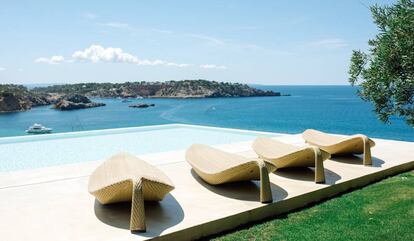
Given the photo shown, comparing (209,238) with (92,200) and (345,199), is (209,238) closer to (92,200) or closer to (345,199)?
(92,200)

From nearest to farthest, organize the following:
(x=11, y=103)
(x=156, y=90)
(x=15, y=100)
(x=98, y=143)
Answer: (x=98, y=143), (x=11, y=103), (x=15, y=100), (x=156, y=90)

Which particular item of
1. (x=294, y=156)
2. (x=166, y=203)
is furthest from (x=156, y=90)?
(x=166, y=203)

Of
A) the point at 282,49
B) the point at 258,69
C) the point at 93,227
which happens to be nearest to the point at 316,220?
the point at 93,227

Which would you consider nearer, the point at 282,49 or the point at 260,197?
the point at 260,197

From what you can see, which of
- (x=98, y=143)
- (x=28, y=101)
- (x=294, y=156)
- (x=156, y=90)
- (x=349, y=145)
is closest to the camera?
(x=294, y=156)

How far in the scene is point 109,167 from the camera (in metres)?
5.25

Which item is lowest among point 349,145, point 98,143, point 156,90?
point 98,143

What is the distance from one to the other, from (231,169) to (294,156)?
5.35 feet

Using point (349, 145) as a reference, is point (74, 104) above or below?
below

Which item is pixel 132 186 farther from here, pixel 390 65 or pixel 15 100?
pixel 15 100

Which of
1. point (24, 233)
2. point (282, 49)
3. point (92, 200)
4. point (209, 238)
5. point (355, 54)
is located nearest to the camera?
point (24, 233)

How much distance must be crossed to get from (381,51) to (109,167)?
383 centimetres

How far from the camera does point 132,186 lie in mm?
4277

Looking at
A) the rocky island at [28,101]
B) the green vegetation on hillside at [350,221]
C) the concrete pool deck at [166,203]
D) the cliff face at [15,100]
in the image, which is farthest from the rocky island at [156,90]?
the green vegetation on hillside at [350,221]
